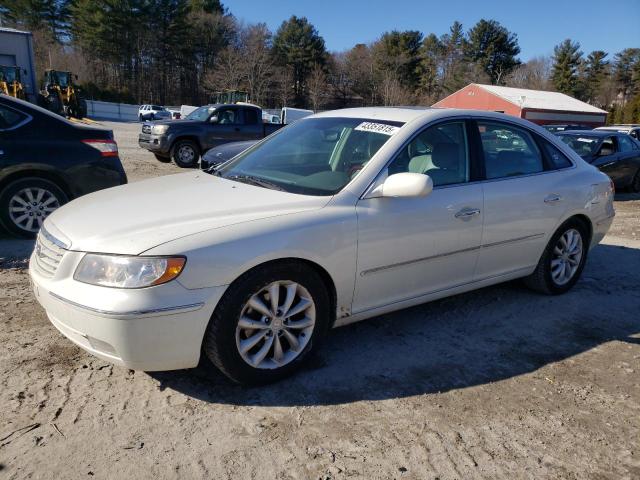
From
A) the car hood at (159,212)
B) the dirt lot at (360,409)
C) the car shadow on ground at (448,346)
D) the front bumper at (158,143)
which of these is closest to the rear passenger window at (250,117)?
the front bumper at (158,143)

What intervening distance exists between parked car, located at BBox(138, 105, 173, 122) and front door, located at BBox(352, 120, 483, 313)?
4177 cm

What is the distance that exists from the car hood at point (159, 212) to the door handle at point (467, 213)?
107 cm

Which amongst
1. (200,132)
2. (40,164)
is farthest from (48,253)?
(200,132)

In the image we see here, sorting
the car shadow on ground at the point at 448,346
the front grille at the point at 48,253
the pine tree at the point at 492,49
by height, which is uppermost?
the pine tree at the point at 492,49

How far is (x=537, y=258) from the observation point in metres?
4.49

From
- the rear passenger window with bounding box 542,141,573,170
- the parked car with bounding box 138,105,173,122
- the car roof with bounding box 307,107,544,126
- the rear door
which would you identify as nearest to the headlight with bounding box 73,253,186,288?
the car roof with bounding box 307,107,544,126

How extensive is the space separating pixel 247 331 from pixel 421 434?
1077 mm

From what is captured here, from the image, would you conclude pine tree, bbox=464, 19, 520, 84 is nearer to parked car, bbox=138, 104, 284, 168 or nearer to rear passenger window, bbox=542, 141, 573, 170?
parked car, bbox=138, 104, 284, 168

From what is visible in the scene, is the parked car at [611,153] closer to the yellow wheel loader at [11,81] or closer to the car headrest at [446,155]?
the car headrest at [446,155]

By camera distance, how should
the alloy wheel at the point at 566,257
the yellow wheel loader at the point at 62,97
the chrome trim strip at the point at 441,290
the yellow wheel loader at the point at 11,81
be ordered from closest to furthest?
the chrome trim strip at the point at 441,290 → the alloy wheel at the point at 566,257 → the yellow wheel loader at the point at 11,81 → the yellow wheel loader at the point at 62,97

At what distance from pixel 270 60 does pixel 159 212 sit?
6595cm

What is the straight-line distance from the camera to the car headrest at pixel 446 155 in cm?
380

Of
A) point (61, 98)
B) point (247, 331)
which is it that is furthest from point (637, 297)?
point (61, 98)

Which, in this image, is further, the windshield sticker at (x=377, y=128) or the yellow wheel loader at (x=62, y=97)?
the yellow wheel loader at (x=62, y=97)
